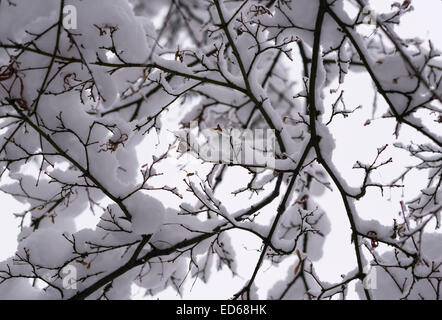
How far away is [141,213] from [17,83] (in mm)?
1058

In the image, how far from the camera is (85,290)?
2516mm

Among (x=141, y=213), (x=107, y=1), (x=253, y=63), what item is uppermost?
(x=107, y=1)

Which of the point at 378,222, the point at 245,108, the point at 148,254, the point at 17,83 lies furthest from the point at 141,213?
the point at 245,108

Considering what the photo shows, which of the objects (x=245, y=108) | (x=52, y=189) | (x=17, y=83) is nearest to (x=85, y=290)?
(x=52, y=189)

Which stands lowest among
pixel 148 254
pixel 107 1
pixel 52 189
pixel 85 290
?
pixel 85 290

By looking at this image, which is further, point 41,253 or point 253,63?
point 41,253

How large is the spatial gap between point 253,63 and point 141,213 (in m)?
1.21

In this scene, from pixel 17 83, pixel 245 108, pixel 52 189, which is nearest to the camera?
pixel 17 83

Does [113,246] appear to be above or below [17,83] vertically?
below
